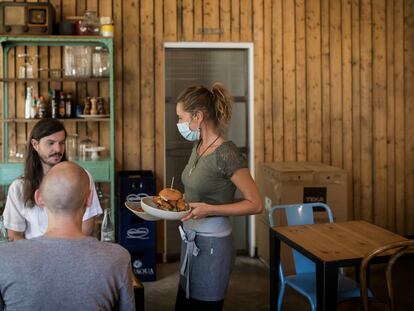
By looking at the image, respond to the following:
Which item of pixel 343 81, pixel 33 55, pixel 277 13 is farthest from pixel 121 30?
pixel 343 81

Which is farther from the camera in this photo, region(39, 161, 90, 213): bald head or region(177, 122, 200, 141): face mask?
region(177, 122, 200, 141): face mask

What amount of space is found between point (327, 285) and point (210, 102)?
3.66ft

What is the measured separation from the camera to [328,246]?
10.2 ft

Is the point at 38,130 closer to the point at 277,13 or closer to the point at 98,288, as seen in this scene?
the point at 98,288

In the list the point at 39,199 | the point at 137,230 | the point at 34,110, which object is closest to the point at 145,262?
the point at 137,230

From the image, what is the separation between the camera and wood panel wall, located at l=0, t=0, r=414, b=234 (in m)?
5.48

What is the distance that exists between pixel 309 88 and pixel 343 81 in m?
0.39

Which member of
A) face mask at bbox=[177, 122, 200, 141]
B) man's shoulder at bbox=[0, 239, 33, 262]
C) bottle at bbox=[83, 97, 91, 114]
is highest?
bottle at bbox=[83, 97, 91, 114]

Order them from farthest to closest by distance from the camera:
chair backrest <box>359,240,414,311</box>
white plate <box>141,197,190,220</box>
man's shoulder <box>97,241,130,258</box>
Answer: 1. chair backrest <box>359,240,414,311</box>
2. white plate <box>141,197,190,220</box>
3. man's shoulder <box>97,241,130,258</box>

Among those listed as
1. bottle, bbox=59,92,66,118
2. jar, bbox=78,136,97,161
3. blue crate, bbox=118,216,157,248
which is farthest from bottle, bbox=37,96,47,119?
blue crate, bbox=118,216,157,248

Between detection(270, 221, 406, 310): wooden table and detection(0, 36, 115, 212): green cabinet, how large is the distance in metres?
2.06

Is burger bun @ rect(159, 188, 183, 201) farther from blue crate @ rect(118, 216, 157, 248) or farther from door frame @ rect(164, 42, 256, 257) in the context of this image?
door frame @ rect(164, 42, 256, 257)

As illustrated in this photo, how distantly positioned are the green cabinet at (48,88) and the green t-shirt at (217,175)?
7.90 feet

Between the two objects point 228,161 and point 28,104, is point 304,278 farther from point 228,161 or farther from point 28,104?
point 28,104
